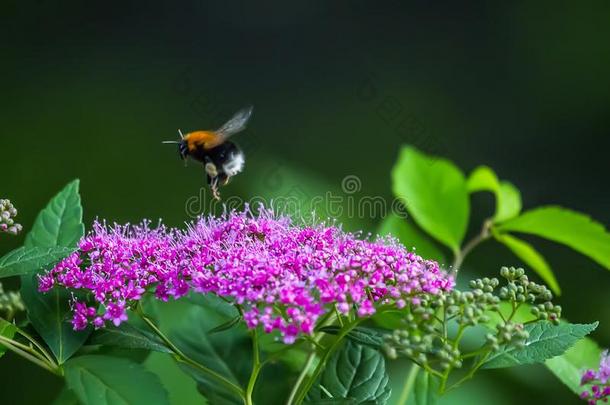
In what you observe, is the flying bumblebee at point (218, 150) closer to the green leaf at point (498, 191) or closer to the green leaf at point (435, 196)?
the green leaf at point (435, 196)

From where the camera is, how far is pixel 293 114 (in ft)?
15.1

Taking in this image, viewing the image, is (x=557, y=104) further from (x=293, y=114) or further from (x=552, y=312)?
(x=552, y=312)

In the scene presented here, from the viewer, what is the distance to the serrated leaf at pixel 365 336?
1229 mm

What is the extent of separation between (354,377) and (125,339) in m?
0.40

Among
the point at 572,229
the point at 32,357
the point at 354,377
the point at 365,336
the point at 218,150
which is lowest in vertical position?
the point at 32,357

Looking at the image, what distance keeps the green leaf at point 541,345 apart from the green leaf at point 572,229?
2.10 ft

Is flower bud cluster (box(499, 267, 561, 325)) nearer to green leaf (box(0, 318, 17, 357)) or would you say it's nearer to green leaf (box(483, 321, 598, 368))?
green leaf (box(483, 321, 598, 368))

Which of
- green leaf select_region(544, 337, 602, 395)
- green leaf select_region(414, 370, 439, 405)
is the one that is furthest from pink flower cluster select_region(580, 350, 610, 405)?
green leaf select_region(414, 370, 439, 405)

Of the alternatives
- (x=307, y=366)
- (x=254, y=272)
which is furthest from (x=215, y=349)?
(x=254, y=272)

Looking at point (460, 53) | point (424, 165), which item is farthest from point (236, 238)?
point (460, 53)

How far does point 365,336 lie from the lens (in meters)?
1.26

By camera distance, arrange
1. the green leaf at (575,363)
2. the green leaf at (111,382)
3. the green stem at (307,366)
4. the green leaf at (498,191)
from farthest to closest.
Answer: the green leaf at (498,191), the green leaf at (575,363), the green stem at (307,366), the green leaf at (111,382)

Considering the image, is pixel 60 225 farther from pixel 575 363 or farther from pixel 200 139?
pixel 575 363

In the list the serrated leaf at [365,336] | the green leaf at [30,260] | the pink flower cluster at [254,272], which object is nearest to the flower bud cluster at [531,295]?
the pink flower cluster at [254,272]
